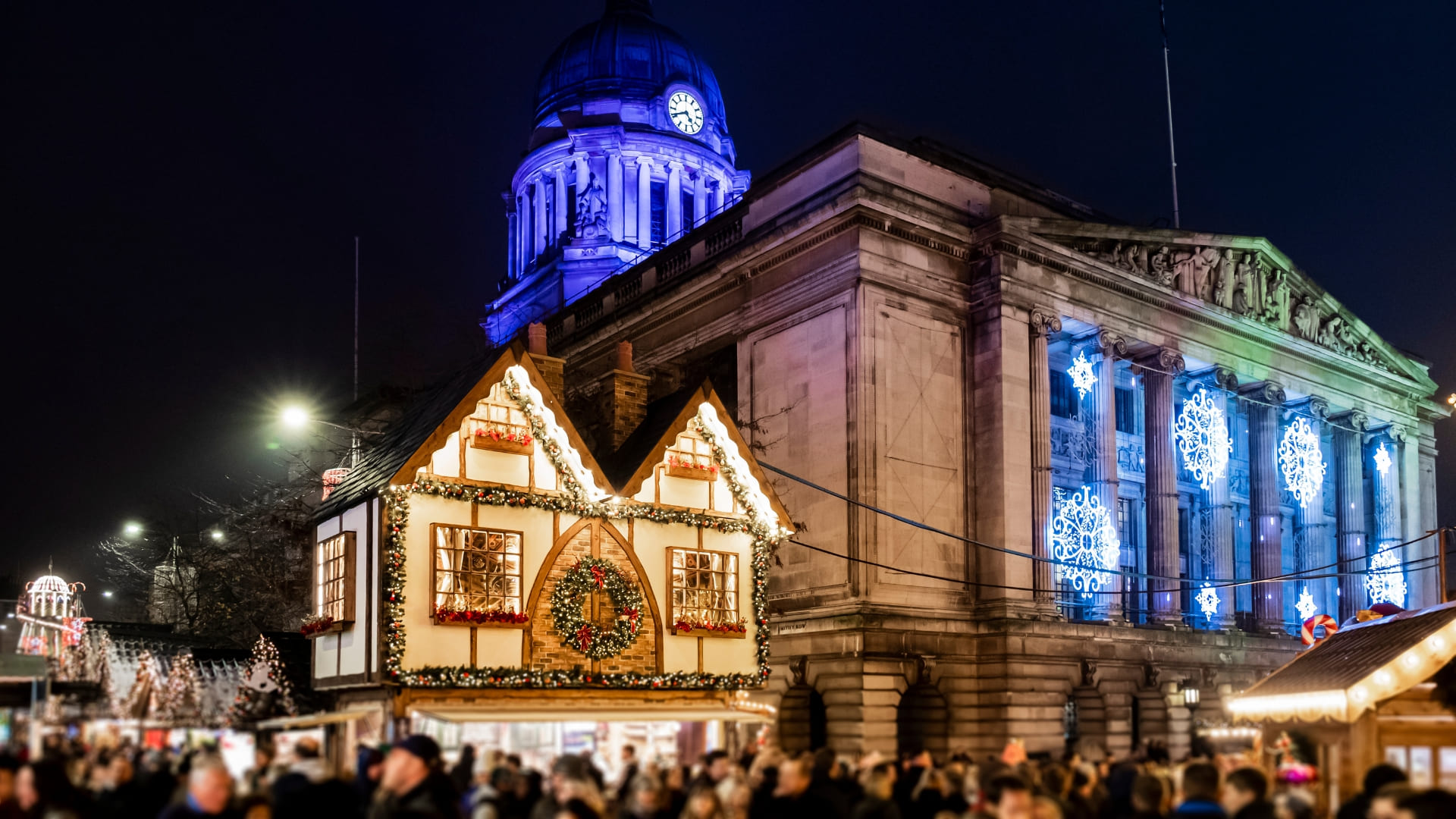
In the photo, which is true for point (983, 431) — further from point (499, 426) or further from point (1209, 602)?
point (499, 426)

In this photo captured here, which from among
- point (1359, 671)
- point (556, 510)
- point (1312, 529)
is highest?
point (1312, 529)

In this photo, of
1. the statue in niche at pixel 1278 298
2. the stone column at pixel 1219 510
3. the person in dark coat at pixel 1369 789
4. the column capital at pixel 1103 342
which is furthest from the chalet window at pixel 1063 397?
the person in dark coat at pixel 1369 789

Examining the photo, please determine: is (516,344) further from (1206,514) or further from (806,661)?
(1206,514)

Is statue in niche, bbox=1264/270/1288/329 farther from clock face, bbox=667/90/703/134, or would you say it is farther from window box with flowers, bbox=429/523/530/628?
clock face, bbox=667/90/703/134

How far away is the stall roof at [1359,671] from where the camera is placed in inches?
565

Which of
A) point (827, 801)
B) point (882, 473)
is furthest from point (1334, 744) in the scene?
point (882, 473)

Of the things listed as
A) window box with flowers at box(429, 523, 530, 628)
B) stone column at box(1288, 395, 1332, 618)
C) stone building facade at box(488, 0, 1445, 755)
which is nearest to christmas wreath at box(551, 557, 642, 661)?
window box with flowers at box(429, 523, 530, 628)

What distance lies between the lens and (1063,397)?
138 feet

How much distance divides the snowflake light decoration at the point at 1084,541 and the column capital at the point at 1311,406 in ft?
44.3

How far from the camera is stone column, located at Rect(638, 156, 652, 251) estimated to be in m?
71.8

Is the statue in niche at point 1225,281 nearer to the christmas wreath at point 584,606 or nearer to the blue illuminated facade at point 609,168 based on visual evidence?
the christmas wreath at point 584,606

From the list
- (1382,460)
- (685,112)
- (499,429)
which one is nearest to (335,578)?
(499,429)

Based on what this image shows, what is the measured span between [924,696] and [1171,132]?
24821 mm

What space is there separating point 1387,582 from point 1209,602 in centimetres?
1257
